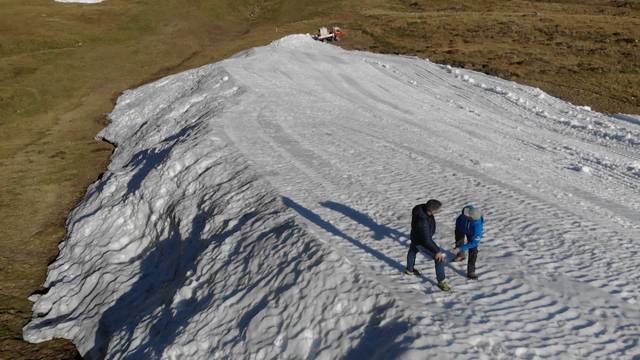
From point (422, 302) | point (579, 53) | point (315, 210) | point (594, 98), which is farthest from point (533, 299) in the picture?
point (579, 53)

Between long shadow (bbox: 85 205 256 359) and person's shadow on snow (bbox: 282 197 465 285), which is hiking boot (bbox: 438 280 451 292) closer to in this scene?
person's shadow on snow (bbox: 282 197 465 285)

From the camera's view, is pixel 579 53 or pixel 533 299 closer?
pixel 533 299

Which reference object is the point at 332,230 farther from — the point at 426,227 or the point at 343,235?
the point at 426,227

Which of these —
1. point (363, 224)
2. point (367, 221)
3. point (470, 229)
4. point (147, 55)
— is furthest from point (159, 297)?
point (147, 55)

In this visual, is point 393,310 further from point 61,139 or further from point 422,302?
point 61,139

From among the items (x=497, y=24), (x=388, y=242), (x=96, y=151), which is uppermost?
(x=497, y=24)

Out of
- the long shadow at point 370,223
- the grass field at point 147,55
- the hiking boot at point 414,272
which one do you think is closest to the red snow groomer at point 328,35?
the grass field at point 147,55
